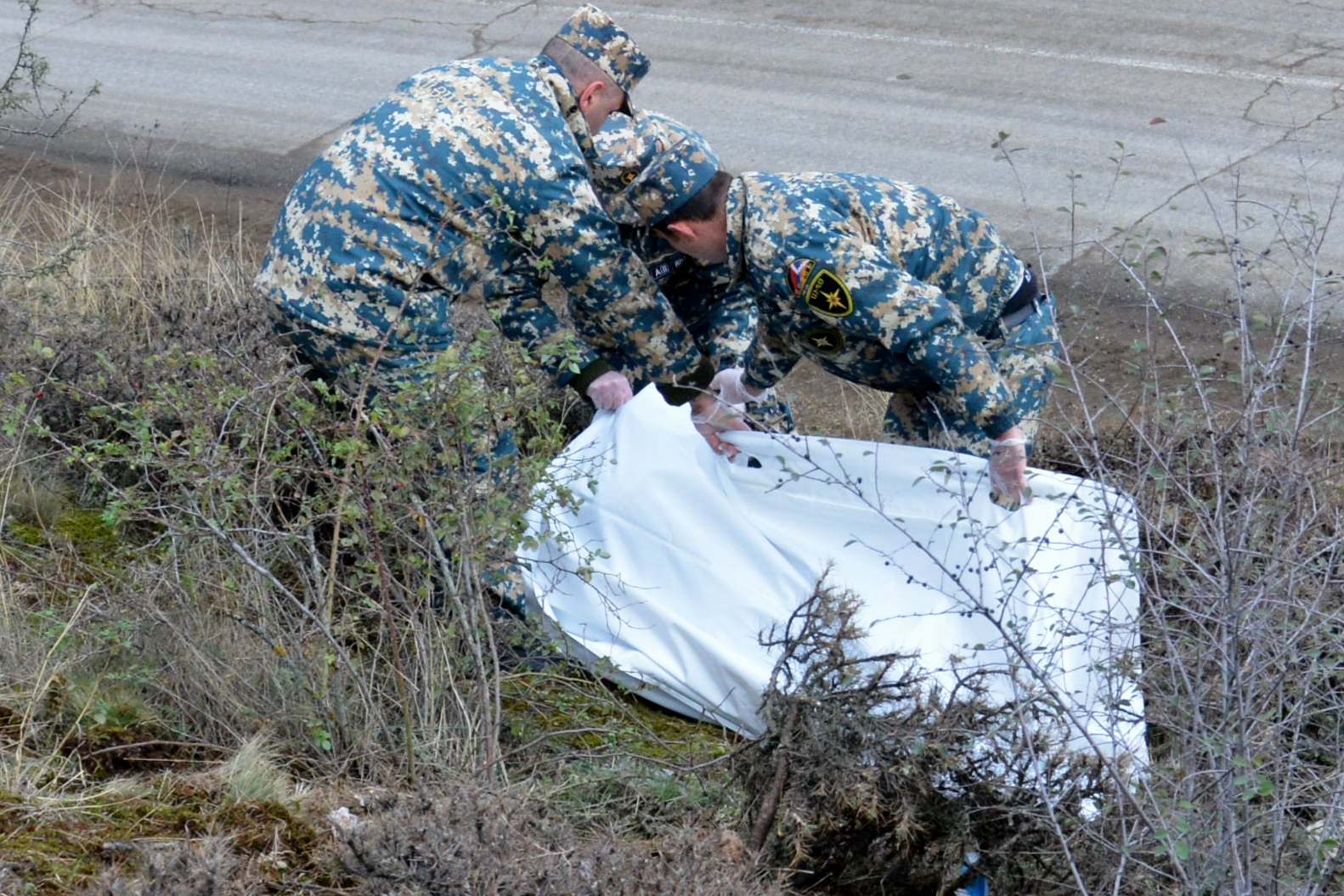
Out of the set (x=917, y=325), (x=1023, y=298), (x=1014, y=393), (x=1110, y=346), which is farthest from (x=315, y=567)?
(x=1110, y=346)

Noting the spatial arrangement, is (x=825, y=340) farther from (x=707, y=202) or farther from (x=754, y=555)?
(x=754, y=555)

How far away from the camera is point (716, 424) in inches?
164

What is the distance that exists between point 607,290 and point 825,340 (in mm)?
644

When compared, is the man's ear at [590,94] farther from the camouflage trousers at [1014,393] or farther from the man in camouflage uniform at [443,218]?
the camouflage trousers at [1014,393]

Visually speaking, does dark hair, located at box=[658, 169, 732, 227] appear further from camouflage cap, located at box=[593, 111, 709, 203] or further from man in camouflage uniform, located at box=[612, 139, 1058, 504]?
camouflage cap, located at box=[593, 111, 709, 203]

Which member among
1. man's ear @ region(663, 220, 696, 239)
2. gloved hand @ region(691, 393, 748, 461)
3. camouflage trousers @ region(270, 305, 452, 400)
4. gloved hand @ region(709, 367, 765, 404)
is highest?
man's ear @ region(663, 220, 696, 239)

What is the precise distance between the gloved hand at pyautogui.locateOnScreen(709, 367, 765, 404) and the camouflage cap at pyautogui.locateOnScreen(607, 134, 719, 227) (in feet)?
2.13

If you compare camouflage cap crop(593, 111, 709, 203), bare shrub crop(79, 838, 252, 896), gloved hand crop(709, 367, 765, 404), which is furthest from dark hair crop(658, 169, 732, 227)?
bare shrub crop(79, 838, 252, 896)

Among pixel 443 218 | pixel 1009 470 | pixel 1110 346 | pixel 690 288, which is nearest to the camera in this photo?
pixel 1009 470

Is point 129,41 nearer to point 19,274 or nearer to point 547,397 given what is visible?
point 19,274

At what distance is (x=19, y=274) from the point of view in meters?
4.73

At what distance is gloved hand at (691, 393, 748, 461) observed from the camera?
4148 millimetres

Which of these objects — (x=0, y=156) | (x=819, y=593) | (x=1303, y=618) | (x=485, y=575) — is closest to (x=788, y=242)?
(x=819, y=593)

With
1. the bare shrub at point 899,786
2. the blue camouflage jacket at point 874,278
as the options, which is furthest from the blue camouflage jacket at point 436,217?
the bare shrub at point 899,786
